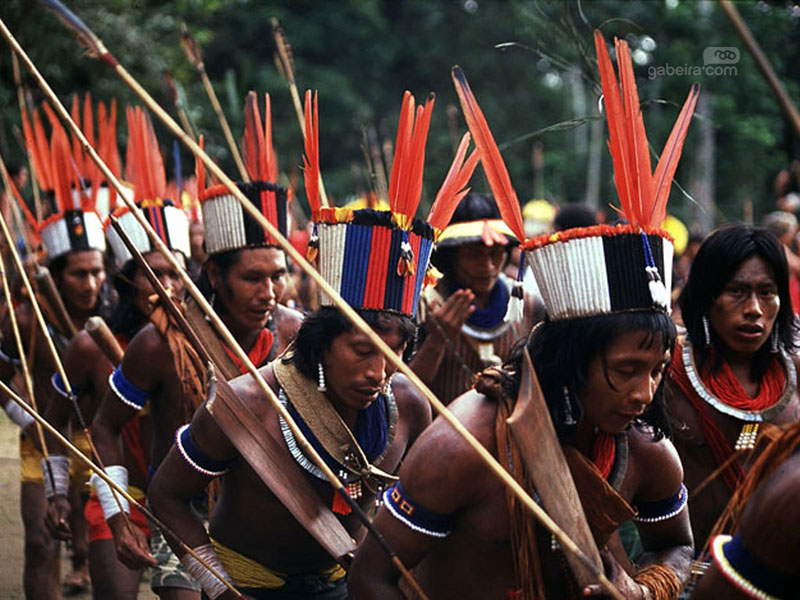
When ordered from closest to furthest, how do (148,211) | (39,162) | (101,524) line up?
(101,524) → (148,211) → (39,162)

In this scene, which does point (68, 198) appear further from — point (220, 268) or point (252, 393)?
point (252, 393)

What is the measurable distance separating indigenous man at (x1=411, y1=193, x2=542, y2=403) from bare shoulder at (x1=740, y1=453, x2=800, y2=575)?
10.2ft

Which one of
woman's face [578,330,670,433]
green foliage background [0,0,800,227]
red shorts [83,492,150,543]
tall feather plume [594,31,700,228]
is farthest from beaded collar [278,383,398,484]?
green foliage background [0,0,800,227]

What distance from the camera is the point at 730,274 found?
12.5 feet

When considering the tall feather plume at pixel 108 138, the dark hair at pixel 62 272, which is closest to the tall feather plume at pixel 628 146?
the tall feather plume at pixel 108 138

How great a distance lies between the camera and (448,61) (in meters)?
28.1

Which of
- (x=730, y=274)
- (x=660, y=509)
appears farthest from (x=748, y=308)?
(x=660, y=509)

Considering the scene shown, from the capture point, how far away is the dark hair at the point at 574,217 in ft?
24.0

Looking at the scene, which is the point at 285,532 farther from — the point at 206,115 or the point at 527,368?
the point at 206,115

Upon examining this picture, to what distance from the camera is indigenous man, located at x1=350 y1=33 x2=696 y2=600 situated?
247 cm

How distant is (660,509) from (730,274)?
1254 millimetres

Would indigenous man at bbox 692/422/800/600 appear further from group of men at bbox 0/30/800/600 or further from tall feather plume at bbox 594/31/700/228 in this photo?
tall feather plume at bbox 594/31/700/228

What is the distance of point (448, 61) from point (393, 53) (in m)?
1.94

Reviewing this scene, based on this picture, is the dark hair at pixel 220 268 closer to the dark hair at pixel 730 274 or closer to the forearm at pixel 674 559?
the dark hair at pixel 730 274
